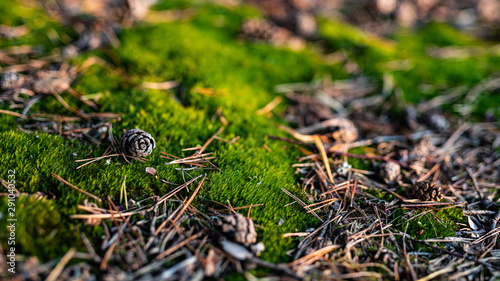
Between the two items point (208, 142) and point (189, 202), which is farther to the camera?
point (208, 142)

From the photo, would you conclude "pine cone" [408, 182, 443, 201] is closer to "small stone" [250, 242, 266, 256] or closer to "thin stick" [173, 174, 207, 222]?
"small stone" [250, 242, 266, 256]

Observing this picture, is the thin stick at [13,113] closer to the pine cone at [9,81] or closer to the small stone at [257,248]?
the pine cone at [9,81]

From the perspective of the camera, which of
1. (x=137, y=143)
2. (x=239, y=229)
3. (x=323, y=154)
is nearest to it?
(x=239, y=229)

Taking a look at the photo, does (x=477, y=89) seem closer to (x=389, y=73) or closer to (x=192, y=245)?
(x=389, y=73)

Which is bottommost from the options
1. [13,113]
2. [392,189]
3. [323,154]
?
[392,189]

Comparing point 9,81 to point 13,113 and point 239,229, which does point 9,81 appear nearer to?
point 13,113

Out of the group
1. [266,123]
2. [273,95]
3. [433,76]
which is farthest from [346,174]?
[433,76]

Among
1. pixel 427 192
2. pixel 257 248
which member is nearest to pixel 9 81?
pixel 257 248

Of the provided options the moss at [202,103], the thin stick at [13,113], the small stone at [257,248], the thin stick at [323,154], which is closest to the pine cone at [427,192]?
the moss at [202,103]
